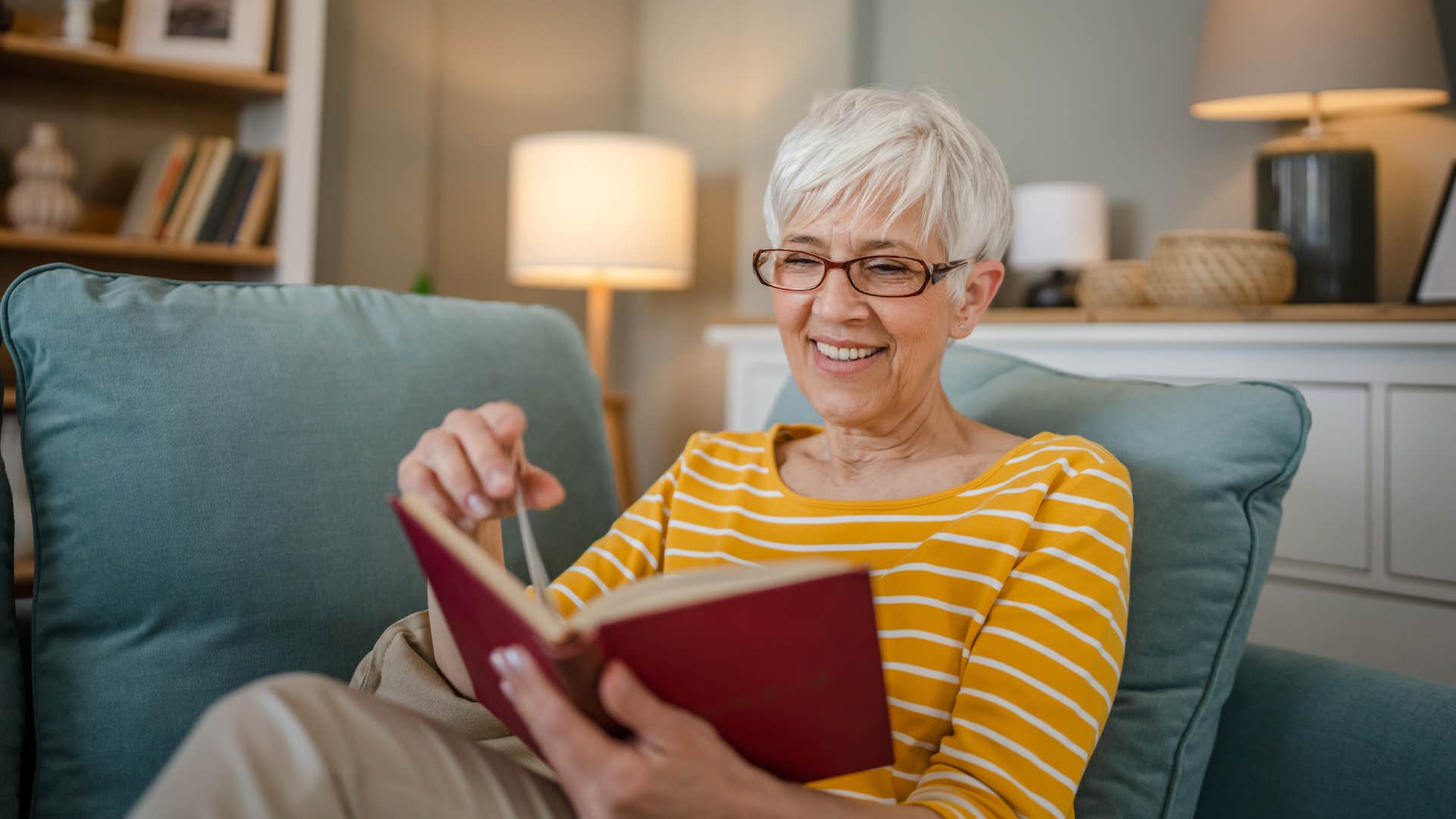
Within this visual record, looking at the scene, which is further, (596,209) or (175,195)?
(596,209)

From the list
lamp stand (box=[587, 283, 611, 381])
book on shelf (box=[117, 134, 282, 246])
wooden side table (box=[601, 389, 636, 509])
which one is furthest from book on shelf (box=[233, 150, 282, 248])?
wooden side table (box=[601, 389, 636, 509])

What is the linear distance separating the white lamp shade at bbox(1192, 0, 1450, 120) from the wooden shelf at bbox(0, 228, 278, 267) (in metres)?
2.30

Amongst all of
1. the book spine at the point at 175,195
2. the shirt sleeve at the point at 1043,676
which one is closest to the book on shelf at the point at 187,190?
the book spine at the point at 175,195

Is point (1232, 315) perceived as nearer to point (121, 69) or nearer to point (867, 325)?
point (867, 325)

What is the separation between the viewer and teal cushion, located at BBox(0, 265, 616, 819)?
1049 millimetres

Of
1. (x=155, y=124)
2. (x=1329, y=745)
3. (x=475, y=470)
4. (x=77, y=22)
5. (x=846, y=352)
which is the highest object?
(x=77, y=22)

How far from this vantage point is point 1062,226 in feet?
8.12

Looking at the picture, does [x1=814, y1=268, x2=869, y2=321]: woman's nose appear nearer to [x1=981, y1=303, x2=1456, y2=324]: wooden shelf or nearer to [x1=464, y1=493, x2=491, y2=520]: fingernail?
[x1=464, y1=493, x2=491, y2=520]: fingernail

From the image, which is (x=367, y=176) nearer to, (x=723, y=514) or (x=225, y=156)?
(x=225, y=156)

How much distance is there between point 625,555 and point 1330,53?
1573 mm

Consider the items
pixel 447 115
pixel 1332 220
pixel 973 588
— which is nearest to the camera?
pixel 973 588

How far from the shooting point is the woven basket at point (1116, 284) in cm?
215

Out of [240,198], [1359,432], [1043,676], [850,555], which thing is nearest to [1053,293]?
[1359,432]

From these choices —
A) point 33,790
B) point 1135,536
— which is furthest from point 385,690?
point 1135,536
